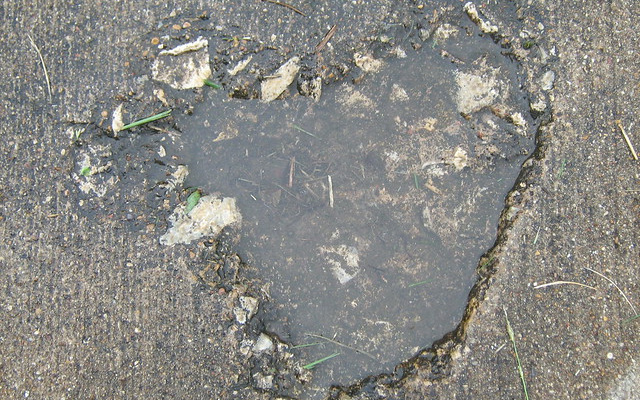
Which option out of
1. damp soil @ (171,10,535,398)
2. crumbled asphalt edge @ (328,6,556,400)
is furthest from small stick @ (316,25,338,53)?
crumbled asphalt edge @ (328,6,556,400)

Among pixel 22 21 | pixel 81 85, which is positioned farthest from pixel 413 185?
pixel 22 21

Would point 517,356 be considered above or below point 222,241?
below

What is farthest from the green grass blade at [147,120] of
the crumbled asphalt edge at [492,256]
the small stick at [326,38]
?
the crumbled asphalt edge at [492,256]

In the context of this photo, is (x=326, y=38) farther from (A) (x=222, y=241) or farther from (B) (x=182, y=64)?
(A) (x=222, y=241)

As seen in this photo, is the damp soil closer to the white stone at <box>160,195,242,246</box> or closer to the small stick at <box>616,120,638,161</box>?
the white stone at <box>160,195,242,246</box>

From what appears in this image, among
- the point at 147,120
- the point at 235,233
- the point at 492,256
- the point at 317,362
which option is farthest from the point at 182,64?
the point at 492,256

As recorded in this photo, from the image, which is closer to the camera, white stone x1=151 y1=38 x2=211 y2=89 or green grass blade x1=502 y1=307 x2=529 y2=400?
green grass blade x1=502 y1=307 x2=529 y2=400

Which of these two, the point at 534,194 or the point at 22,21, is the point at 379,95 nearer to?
the point at 534,194
